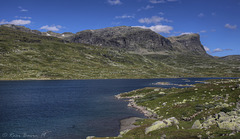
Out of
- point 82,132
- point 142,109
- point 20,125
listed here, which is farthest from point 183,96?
point 20,125

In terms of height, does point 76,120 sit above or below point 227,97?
below

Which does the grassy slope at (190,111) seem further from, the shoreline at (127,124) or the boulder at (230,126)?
the shoreline at (127,124)

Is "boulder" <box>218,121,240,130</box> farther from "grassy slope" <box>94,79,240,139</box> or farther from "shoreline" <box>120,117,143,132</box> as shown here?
"shoreline" <box>120,117,143,132</box>

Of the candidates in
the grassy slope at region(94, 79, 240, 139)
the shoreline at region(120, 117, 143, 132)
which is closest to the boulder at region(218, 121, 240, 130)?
the grassy slope at region(94, 79, 240, 139)

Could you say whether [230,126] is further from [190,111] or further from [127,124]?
[127,124]

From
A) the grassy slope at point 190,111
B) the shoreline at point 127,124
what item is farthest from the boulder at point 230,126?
the shoreline at point 127,124

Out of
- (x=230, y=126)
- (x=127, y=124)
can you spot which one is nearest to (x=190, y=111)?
(x=127, y=124)

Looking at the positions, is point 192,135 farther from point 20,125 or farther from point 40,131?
point 20,125

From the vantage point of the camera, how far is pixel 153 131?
32.5 metres

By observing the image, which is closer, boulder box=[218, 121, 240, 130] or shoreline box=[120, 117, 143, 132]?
boulder box=[218, 121, 240, 130]

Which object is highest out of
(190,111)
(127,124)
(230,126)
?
(230,126)

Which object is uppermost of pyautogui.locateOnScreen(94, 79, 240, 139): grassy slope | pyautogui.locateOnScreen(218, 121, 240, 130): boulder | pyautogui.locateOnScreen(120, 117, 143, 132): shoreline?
pyautogui.locateOnScreen(218, 121, 240, 130): boulder

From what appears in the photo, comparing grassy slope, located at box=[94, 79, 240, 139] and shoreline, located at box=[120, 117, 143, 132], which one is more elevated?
grassy slope, located at box=[94, 79, 240, 139]

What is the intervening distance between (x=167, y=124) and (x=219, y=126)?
8950 mm
